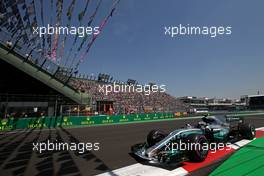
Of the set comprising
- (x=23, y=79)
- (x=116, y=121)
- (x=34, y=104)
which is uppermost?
(x=23, y=79)

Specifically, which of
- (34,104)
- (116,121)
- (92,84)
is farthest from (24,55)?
(92,84)

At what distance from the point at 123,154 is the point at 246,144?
456 centimetres

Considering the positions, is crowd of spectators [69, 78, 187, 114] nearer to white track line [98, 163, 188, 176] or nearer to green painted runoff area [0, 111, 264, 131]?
green painted runoff area [0, 111, 264, 131]

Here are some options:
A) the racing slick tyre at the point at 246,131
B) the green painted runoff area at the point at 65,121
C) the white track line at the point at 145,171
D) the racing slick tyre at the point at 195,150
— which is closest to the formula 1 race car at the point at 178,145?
the racing slick tyre at the point at 195,150

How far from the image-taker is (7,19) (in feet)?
47.3

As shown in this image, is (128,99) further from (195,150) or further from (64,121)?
(195,150)

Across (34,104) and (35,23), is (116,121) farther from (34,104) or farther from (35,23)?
(35,23)

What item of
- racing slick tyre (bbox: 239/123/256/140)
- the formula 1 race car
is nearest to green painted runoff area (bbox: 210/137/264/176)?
the formula 1 race car

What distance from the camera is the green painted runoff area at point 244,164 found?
4.89 meters

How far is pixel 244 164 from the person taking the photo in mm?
5555

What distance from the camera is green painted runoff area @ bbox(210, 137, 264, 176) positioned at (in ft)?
16.1

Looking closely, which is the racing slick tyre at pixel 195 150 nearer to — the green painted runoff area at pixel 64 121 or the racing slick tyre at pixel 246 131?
the racing slick tyre at pixel 246 131

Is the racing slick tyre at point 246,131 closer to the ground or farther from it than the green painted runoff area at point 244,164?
farther from it

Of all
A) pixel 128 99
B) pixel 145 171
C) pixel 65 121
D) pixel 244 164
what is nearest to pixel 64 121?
pixel 65 121
